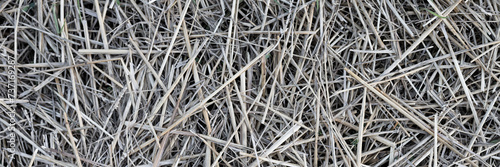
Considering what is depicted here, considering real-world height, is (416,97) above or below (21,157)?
above

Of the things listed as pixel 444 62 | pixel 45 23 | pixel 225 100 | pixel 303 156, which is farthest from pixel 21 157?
pixel 444 62

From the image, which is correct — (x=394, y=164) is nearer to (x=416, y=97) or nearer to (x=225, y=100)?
(x=416, y=97)

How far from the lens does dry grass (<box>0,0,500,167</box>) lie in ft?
Result: 3.65

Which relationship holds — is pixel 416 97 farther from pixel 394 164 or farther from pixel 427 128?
pixel 394 164

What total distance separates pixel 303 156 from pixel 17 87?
879 millimetres

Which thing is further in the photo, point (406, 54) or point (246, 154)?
point (406, 54)

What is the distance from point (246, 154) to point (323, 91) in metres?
0.29

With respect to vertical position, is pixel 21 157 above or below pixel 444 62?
below

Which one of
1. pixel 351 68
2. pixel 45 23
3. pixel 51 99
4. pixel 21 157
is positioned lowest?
pixel 21 157

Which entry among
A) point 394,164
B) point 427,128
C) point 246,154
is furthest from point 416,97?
point 246,154

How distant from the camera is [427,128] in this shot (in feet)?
3.82

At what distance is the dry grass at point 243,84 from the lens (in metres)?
1.11

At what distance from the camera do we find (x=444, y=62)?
1.22m

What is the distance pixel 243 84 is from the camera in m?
1.13
